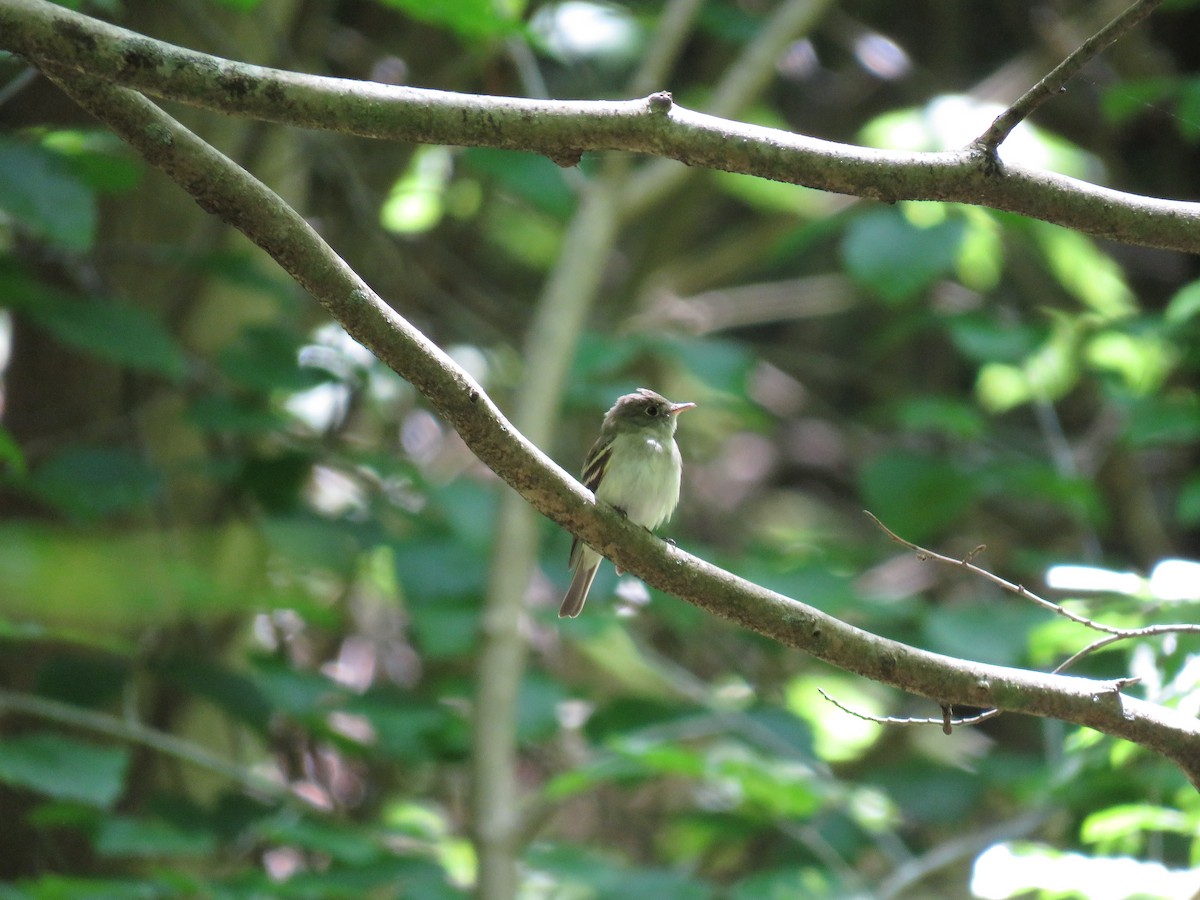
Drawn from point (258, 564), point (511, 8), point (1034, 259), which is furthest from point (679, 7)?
point (258, 564)

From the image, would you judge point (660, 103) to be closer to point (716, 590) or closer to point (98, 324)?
point (716, 590)

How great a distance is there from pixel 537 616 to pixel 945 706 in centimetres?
291

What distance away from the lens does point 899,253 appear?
568cm

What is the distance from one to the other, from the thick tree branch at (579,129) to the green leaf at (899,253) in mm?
3168

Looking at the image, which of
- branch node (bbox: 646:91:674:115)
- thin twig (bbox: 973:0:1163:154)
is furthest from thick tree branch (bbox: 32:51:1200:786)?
thin twig (bbox: 973:0:1163:154)

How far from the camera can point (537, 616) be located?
5.38 m

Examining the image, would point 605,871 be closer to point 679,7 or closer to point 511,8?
point 511,8

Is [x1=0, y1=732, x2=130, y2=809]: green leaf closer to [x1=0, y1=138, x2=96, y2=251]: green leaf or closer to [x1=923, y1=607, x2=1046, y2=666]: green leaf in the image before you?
[x1=0, y1=138, x2=96, y2=251]: green leaf

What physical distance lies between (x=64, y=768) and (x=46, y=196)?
1.92 meters

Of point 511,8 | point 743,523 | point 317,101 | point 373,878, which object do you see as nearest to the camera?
point 317,101

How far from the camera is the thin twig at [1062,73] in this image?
7.40ft

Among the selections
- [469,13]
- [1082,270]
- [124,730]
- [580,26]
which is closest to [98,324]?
[124,730]

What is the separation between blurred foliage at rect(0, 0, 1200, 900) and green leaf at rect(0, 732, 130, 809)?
0.06 feet

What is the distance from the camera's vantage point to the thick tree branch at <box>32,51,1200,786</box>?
2.31 metres
